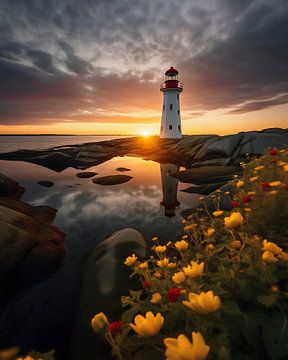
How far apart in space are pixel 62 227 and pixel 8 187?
23.6ft

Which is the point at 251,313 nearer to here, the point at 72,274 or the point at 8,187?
the point at 72,274

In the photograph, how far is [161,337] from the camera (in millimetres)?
1918

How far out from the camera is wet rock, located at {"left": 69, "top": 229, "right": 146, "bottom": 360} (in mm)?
4259

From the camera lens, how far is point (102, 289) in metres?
5.43

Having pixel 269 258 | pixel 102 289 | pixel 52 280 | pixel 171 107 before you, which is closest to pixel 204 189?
pixel 52 280

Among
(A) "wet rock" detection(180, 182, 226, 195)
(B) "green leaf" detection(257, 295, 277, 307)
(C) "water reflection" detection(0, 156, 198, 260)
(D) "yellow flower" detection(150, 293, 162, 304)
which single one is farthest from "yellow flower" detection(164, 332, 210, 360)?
(A) "wet rock" detection(180, 182, 226, 195)

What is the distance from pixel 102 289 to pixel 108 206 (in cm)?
988

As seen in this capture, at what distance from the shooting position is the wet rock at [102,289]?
4.26m

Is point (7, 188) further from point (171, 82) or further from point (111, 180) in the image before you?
point (171, 82)

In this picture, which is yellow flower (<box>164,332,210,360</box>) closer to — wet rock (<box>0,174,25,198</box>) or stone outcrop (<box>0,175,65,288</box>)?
stone outcrop (<box>0,175,65,288</box>)

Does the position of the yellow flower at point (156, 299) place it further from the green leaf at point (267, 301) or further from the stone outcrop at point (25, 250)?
the stone outcrop at point (25, 250)

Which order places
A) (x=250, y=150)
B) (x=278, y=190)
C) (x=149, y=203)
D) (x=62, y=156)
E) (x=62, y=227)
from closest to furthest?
1. (x=278, y=190)
2. (x=62, y=227)
3. (x=149, y=203)
4. (x=250, y=150)
5. (x=62, y=156)

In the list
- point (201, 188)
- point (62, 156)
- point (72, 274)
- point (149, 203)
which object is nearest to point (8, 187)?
point (149, 203)

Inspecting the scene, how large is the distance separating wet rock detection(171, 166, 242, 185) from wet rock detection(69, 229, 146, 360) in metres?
12.3
